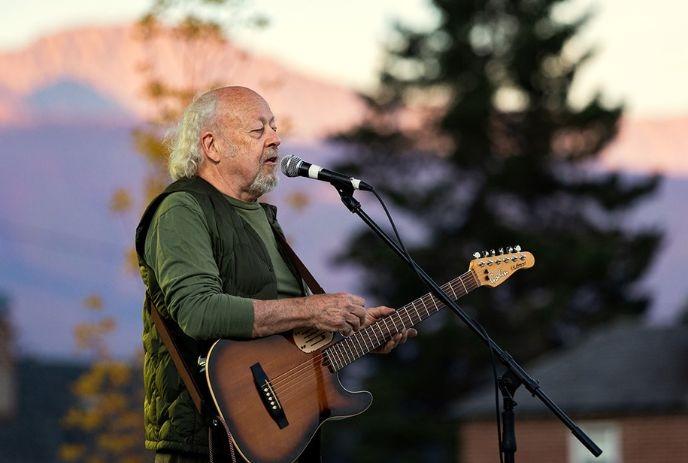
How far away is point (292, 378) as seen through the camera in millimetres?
5695

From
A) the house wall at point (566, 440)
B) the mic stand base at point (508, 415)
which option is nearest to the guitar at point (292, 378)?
the mic stand base at point (508, 415)

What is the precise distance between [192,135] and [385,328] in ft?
3.58

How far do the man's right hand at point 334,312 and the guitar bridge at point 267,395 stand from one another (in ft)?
0.92

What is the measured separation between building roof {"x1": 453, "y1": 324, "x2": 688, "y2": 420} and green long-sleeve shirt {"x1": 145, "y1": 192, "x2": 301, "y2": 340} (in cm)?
2498

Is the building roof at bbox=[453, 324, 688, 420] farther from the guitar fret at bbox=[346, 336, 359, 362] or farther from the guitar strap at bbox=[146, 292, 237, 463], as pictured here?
the guitar strap at bbox=[146, 292, 237, 463]

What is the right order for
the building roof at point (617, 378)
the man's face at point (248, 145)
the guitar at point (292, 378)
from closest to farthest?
the guitar at point (292, 378)
the man's face at point (248, 145)
the building roof at point (617, 378)

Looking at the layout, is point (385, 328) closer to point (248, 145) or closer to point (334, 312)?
point (334, 312)

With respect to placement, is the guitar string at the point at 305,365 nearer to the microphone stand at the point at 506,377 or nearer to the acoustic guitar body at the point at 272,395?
the acoustic guitar body at the point at 272,395

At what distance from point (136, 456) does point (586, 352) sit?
55.2 ft

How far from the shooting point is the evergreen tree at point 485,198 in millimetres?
44344

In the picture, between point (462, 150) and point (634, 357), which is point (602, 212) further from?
point (634, 357)

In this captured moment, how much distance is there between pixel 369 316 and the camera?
19.4ft

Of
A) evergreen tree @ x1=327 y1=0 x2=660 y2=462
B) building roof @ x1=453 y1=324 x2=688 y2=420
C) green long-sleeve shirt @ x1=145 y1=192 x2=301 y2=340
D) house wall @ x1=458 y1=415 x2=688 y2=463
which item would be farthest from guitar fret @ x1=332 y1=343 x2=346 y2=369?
evergreen tree @ x1=327 y1=0 x2=660 y2=462

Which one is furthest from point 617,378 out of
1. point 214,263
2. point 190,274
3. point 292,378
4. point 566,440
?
point 190,274
